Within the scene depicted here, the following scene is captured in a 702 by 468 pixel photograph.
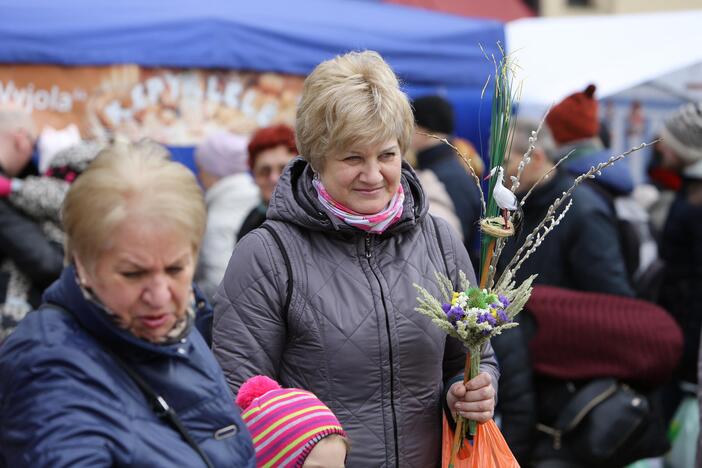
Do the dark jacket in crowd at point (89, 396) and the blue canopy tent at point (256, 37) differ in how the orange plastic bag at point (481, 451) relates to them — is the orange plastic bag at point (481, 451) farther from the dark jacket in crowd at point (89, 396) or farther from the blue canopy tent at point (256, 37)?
the blue canopy tent at point (256, 37)

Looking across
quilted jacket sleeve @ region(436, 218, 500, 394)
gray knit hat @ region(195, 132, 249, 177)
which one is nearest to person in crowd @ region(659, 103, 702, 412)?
gray knit hat @ region(195, 132, 249, 177)

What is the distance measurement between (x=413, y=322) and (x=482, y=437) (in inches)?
13.1

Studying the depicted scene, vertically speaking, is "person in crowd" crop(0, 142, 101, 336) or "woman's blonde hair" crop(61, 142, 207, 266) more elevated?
"woman's blonde hair" crop(61, 142, 207, 266)

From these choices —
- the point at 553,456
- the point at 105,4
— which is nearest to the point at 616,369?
the point at 553,456

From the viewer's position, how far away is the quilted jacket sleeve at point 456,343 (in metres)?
2.37

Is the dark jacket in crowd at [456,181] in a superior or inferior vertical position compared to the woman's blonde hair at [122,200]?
inferior

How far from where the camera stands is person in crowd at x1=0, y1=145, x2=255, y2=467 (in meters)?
1.44

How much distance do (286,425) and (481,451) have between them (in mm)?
583

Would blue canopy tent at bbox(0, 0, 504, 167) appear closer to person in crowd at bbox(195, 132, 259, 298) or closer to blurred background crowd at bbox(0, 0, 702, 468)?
blurred background crowd at bbox(0, 0, 702, 468)

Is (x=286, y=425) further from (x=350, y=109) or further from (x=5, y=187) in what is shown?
(x=5, y=187)

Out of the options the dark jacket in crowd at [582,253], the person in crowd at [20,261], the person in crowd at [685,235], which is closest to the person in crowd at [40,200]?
the person in crowd at [20,261]

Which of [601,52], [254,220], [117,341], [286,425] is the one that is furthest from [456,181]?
[601,52]

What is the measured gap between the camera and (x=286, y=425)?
1.92 m

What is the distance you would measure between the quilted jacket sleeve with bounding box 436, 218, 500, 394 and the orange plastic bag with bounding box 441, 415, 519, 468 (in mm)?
121
